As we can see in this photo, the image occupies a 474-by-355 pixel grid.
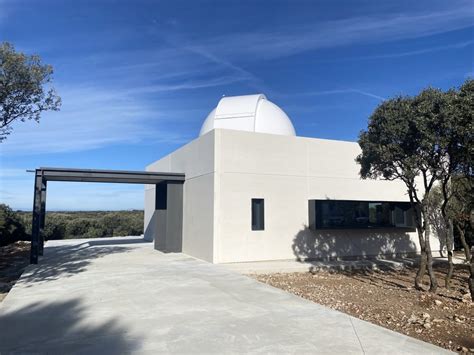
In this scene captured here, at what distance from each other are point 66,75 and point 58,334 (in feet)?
24.9

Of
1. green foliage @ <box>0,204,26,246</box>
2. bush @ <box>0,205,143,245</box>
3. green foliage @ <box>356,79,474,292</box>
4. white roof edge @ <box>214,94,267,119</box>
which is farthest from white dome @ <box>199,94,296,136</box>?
bush @ <box>0,205,143,245</box>

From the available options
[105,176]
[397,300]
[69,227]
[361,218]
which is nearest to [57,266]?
[105,176]

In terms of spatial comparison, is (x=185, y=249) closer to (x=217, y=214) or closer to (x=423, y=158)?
(x=217, y=214)

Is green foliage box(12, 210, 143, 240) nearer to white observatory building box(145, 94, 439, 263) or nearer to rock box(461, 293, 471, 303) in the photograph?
white observatory building box(145, 94, 439, 263)

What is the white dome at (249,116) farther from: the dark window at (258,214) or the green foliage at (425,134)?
the green foliage at (425,134)

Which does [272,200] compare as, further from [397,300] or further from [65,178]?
[65,178]

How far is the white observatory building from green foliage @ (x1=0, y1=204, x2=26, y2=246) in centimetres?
824

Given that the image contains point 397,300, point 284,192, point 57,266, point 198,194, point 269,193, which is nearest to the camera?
point 397,300

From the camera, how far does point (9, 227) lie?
65.1ft

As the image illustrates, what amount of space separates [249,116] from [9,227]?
1447cm

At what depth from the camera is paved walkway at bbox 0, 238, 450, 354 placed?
4539 mm

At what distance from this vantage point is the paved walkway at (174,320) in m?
4.54

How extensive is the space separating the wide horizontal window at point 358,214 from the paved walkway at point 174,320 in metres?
5.92

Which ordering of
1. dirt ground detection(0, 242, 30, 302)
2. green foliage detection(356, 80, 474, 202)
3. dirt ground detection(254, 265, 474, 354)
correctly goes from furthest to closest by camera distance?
1. dirt ground detection(0, 242, 30, 302)
2. green foliage detection(356, 80, 474, 202)
3. dirt ground detection(254, 265, 474, 354)
